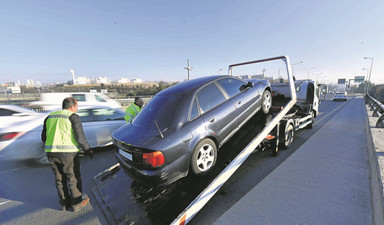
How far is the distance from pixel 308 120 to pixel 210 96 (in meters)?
5.79

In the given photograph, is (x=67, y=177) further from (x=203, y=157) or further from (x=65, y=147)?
(x=203, y=157)

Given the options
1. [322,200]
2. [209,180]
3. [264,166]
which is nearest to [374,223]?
[322,200]

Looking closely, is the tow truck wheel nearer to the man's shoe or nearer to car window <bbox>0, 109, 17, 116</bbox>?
the man's shoe

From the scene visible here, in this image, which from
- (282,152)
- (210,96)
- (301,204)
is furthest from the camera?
(282,152)

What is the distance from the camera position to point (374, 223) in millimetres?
1965

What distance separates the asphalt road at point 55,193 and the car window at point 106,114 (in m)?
1.16

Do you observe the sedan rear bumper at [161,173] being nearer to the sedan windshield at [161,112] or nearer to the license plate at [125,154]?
the license plate at [125,154]

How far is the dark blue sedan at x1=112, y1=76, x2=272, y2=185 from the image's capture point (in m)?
2.00

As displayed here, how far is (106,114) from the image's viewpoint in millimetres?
4840

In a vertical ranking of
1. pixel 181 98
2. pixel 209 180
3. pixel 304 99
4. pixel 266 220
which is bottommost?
pixel 266 220

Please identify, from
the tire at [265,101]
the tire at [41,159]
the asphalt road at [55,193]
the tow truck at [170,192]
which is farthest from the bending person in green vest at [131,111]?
the tire at [265,101]

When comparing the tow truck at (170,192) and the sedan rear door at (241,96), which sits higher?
the sedan rear door at (241,96)

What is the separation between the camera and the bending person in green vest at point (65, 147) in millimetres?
2369

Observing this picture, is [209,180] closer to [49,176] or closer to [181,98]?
[181,98]
